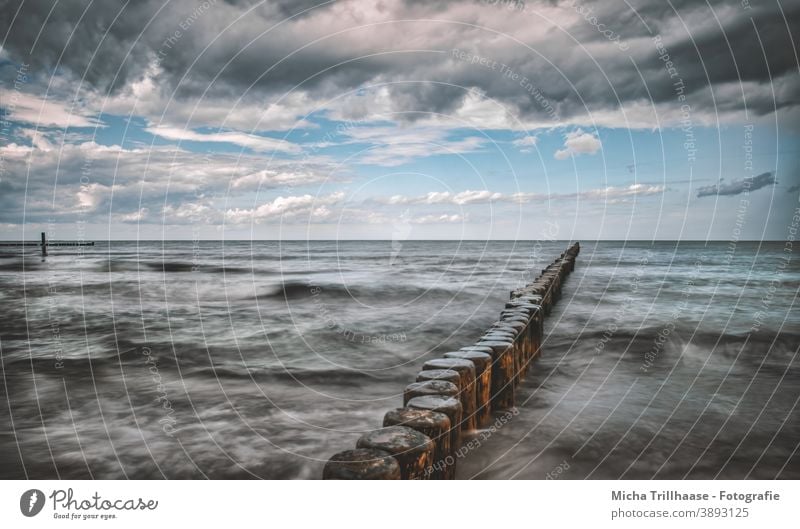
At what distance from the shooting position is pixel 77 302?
14727mm

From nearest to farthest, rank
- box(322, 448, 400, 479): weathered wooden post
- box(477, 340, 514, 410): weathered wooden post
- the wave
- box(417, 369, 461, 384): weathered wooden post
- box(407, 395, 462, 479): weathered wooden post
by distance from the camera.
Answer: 1. box(322, 448, 400, 479): weathered wooden post
2. box(407, 395, 462, 479): weathered wooden post
3. box(417, 369, 461, 384): weathered wooden post
4. box(477, 340, 514, 410): weathered wooden post
5. the wave

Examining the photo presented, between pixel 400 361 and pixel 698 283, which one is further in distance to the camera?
pixel 698 283

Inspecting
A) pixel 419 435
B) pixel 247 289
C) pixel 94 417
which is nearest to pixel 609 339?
pixel 419 435

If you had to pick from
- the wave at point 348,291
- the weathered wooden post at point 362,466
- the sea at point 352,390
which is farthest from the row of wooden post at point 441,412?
the wave at point 348,291

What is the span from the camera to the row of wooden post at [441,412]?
95.9 inches

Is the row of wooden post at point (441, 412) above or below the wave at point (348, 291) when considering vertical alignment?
below

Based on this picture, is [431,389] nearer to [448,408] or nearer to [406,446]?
[448,408]

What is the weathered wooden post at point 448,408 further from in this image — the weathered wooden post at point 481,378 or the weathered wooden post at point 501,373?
the weathered wooden post at point 501,373

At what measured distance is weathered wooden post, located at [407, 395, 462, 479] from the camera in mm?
3033

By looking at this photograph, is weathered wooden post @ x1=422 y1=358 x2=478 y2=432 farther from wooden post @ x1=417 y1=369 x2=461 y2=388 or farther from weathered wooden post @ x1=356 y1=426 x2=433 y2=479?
weathered wooden post @ x1=356 y1=426 x2=433 y2=479

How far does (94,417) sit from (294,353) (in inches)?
137

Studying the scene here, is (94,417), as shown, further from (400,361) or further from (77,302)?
(77,302)

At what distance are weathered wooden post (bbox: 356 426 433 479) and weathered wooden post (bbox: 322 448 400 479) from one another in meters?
0.06

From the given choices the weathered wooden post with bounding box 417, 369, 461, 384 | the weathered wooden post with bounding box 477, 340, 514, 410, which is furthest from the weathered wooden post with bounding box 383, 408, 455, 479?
the weathered wooden post with bounding box 477, 340, 514, 410
